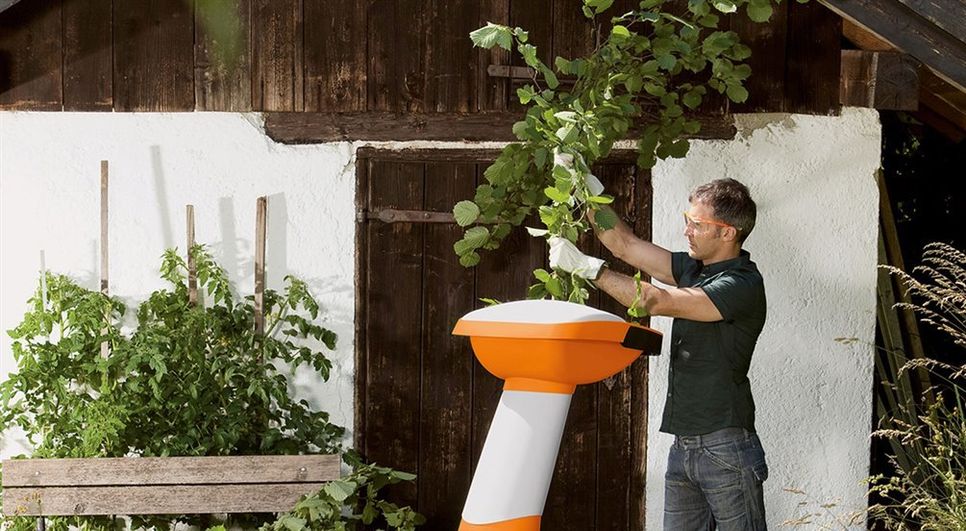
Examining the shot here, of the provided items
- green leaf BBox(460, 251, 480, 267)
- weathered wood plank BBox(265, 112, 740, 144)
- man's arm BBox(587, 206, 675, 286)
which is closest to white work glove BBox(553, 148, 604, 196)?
man's arm BBox(587, 206, 675, 286)

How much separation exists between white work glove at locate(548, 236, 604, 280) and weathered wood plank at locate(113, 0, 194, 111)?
77.0 inches

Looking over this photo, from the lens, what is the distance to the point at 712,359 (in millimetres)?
3420

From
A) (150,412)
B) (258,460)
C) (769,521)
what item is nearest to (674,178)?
(769,521)

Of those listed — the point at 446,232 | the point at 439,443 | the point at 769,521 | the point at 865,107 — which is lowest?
the point at 769,521

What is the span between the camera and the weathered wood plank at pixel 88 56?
180 inches

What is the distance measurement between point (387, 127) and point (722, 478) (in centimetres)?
205

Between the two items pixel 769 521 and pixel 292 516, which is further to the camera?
pixel 769 521

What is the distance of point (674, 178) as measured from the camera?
4.63 metres

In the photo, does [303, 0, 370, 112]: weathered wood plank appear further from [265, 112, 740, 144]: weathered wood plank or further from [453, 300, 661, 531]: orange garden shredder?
[453, 300, 661, 531]: orange garden shredder

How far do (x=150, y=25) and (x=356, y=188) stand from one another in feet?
3.45

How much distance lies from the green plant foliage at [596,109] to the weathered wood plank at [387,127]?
A: 0.24m

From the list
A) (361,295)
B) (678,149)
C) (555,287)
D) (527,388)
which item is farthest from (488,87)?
(527,388)

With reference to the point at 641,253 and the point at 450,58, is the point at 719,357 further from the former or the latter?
the point at 450,58

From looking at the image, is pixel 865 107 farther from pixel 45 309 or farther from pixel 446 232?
pixel 45 309
